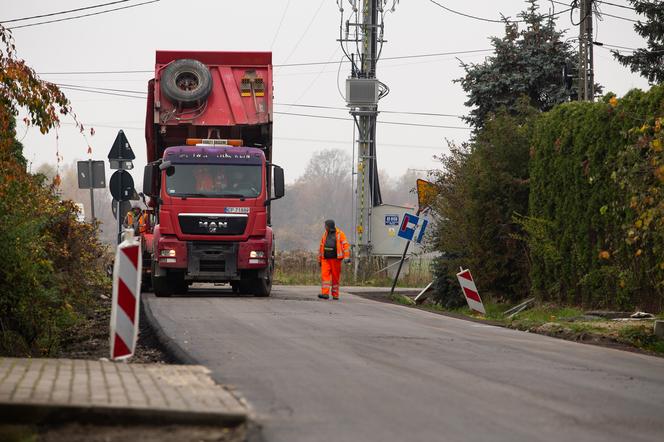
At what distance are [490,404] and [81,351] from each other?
7.19 m

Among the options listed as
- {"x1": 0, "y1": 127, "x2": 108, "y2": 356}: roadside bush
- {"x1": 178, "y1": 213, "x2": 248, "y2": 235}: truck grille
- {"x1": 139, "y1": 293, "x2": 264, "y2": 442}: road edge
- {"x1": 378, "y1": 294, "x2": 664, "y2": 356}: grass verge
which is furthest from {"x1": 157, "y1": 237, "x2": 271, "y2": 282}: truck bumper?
{"x1": 0, "y1": 127, "x2": 108, "y2": 356}: roadside bush

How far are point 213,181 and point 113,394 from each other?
15138 mm

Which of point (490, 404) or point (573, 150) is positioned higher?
point (573, 150)

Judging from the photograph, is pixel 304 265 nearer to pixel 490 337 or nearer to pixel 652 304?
pixel 652 304

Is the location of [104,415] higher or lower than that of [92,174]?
lower

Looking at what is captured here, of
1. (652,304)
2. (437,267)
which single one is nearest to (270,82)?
(437,267)

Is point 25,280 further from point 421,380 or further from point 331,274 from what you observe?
point 331,274

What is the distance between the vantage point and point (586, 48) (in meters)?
31.4

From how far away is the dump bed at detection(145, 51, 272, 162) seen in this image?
23.7 m

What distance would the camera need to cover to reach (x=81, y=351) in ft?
47.1

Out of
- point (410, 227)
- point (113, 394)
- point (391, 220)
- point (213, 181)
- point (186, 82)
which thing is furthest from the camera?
point (391, 220)

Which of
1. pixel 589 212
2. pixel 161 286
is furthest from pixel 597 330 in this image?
pixel 161 286

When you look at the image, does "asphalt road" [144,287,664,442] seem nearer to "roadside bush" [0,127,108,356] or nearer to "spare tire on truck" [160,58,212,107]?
"roadside bush" [0,127,108,356]

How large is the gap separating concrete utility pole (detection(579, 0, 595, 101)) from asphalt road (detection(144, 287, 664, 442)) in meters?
16.5
